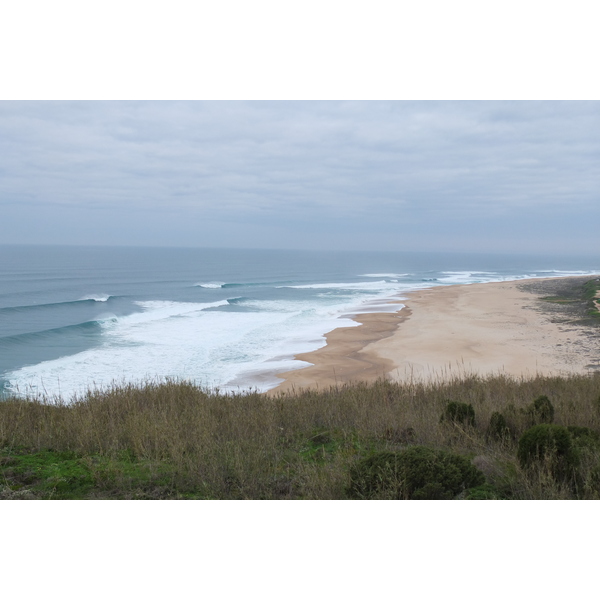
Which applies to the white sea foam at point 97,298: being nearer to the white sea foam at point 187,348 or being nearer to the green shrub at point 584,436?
the white sea foam at point 187,348

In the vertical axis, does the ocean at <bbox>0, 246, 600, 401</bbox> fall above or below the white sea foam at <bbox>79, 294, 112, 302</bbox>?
below

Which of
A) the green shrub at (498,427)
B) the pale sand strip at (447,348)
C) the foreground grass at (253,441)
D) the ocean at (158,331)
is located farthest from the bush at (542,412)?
the ocean at (158,331)

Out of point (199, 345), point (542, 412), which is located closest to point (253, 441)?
point (542, 412)

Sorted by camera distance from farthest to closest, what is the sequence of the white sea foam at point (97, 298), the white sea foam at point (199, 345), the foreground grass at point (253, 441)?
the white sea foam at point (97, 298), the white sea foam at point (199, 345), the foreground grass at point (253, 441)

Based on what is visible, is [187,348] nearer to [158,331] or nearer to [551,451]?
[158,331]

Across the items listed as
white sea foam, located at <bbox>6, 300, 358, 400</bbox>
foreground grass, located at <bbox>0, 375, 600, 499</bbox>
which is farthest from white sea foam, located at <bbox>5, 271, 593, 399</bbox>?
foreground grass, located at <bbox>0, 375, 600, 499</bbox>

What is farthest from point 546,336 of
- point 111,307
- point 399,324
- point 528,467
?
point 111,307

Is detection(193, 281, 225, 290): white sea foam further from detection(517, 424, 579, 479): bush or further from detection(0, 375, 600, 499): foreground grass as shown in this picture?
detection(517, 424, 579, 479): bush
